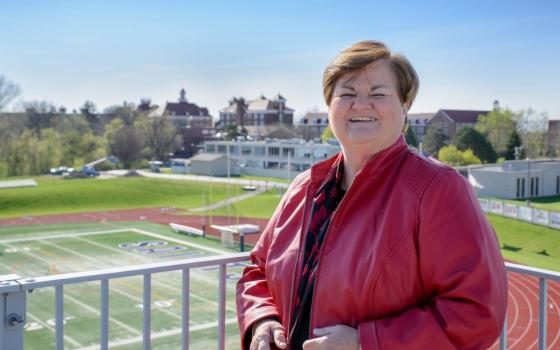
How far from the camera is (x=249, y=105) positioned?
74062 millimetres

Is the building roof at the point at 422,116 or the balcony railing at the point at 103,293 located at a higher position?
the building roof at the point at 422,116

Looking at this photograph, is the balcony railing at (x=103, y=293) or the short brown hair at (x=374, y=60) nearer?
the short brown hair at (x=374, y=60)

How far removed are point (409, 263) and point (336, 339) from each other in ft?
0.85

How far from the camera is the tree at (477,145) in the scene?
41281 mm

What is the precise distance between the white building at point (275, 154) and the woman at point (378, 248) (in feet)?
129

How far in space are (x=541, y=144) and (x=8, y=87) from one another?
4019 centimetres

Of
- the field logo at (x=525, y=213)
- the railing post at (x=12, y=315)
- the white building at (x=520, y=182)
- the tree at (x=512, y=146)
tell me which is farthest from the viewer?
the tree at (x=512, y=146)

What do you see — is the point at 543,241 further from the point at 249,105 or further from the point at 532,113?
the point at 249,105

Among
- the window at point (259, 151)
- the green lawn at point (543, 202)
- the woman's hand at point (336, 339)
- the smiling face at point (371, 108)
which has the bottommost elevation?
the green lawn at point (543, 202)

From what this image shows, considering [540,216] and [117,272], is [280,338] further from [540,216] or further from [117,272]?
[540,216]

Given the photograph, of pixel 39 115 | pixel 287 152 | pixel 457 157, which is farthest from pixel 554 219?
pixel 39 115

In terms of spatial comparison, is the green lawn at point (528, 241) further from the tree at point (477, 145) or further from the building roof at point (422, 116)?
the building roof at point (422, 116)

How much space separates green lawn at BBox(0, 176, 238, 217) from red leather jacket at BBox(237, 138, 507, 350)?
3240cm

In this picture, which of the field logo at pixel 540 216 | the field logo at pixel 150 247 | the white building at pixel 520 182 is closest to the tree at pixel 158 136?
the field logo at pixel 150 247
